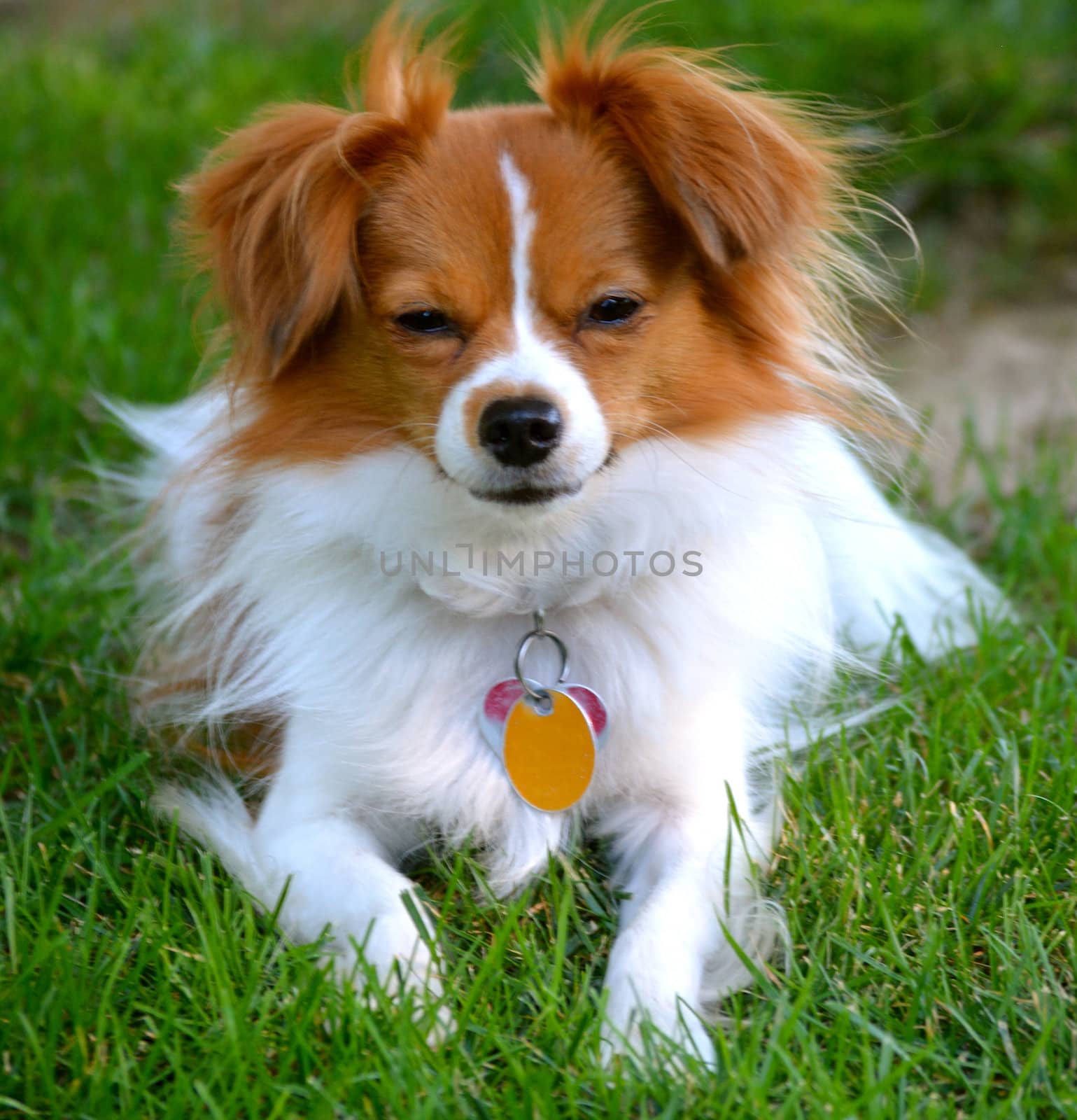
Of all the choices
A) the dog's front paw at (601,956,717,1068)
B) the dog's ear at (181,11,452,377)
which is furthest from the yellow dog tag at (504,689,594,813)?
the dog's ear at (181,11,452,377)

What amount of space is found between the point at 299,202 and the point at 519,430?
61 centimetres

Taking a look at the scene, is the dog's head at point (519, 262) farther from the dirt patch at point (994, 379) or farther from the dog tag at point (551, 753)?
the dirt patch at point (994, 379)

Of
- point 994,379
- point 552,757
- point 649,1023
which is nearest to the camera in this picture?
point 649,1023

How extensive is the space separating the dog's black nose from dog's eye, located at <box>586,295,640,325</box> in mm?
247

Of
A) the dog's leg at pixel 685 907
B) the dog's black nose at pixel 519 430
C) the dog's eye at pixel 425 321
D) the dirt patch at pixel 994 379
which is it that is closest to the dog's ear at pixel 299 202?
the dog's eye at pixel 425 321

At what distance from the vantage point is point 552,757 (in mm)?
2508

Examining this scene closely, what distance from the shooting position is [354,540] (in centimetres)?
257

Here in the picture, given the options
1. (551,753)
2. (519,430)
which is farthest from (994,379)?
(519,430)

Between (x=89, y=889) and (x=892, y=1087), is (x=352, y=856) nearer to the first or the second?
(x=89, y=889)

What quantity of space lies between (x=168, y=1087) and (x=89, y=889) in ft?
1.66

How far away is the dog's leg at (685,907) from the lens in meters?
2.12

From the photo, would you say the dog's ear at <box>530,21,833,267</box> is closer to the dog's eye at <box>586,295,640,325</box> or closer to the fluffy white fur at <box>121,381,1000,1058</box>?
the dog's eye at <box>586,295,640,325</box>

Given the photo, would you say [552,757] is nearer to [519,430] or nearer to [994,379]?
[519,430]

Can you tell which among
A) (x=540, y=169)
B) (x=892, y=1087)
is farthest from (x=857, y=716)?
(x=540, y=169)
